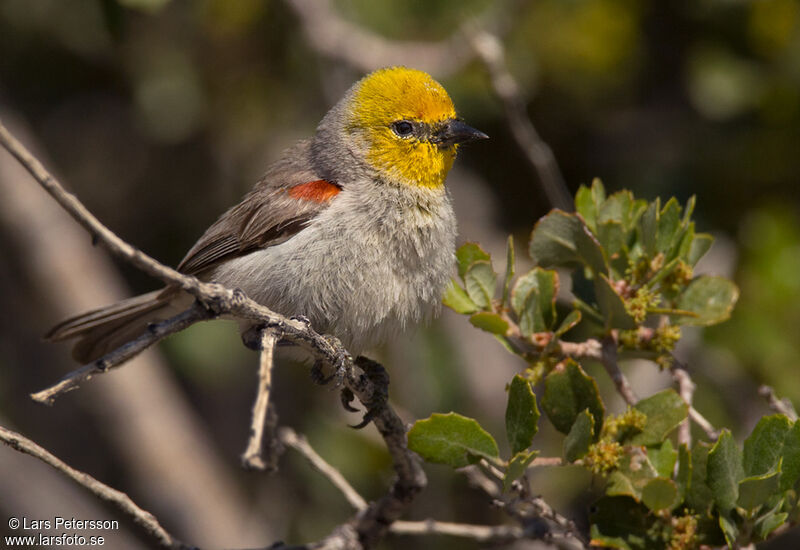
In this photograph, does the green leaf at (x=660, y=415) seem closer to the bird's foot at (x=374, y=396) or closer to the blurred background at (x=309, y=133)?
the bird's foot at (x=374, y=396)

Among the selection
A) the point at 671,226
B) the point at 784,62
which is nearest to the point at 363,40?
the point at 784,62

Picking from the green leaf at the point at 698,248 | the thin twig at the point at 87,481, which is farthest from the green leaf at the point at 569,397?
the thin twig at the point at 87,481

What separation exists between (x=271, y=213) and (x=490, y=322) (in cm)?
117

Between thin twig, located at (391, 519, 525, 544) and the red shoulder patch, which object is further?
the red shoulder patch

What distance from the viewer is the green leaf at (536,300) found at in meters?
2.45

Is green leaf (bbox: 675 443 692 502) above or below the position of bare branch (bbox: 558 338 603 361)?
below

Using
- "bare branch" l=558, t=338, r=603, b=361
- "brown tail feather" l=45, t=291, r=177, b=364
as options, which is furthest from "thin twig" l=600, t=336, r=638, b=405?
"brown tail feather" l=45, t=291, r=177, b=364

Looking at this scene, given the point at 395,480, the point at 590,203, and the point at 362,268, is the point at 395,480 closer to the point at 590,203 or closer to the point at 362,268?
the point at 362,268

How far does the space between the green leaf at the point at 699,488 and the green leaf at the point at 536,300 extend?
1.88 feet

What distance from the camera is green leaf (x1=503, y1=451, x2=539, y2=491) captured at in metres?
2.04

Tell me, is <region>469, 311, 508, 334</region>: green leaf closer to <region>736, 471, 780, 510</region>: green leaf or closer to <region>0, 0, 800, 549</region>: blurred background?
<region>736, 471, 780, 510</region>: green leaf

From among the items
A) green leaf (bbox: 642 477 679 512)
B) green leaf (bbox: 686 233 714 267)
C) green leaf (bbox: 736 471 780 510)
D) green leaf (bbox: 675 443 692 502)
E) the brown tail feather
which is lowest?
green leaf (bbox: 736 471 780 510)

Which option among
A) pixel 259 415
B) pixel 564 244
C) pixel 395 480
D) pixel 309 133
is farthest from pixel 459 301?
pixel 309 133

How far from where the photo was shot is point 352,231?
2.94 meters
